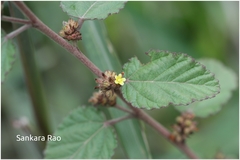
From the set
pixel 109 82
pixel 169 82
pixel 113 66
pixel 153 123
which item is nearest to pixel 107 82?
pixel 109 82

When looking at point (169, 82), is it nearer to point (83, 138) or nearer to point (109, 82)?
point (109, 82)

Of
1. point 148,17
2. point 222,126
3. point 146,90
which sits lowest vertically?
point 146,90

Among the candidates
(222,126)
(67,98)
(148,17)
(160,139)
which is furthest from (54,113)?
(222,126)

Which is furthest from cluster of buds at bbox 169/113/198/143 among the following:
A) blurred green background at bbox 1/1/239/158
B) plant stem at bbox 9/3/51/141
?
blurred green background at bbox 1/1/239/158

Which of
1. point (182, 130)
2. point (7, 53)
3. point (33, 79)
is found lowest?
point (182, 130)

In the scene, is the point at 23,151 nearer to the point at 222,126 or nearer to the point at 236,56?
the point at 222,126

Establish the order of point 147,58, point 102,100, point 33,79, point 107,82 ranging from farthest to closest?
point 147,58 < point 33,79 < point 102,100 < point 107,82
